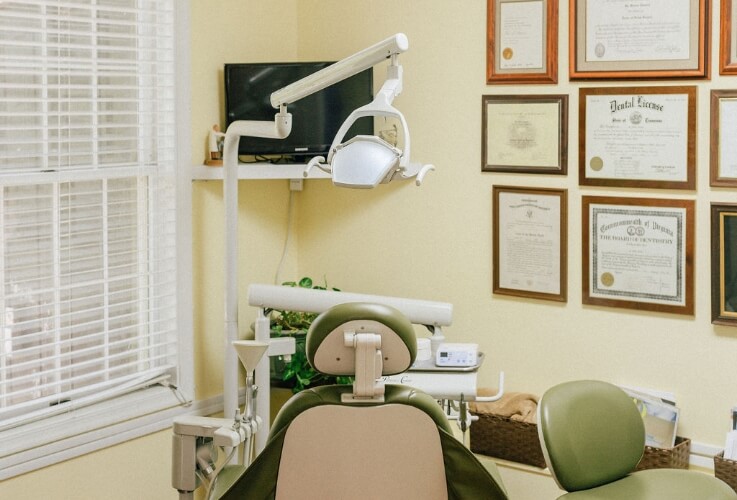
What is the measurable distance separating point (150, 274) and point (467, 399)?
1265 mm

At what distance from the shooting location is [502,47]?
3361 mm

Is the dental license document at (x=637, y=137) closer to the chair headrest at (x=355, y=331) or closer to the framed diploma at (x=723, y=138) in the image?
the framed diploma at (x=723, y=138)

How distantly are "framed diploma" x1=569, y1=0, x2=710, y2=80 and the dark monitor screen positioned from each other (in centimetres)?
83

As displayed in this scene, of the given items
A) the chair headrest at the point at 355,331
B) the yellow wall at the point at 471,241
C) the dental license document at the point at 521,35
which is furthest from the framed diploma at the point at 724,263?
the chair headrest at the point at 355,331

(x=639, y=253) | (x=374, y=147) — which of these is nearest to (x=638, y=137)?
(x=639, y=253)

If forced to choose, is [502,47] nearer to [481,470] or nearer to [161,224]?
[161,224]

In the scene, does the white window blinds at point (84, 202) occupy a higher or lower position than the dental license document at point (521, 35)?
lower

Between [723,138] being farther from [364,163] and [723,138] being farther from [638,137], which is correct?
[364,163]

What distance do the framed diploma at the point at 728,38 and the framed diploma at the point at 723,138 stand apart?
0.08m

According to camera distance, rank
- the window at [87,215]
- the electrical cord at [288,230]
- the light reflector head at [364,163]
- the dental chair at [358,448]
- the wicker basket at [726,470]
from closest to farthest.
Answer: the light reflector head at [364,163]
the dental chair at [358,448]
the wicker basket at [726,470]
the window at [87,215]
the electrical cord at [288,230]

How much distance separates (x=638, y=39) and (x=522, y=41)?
1.36ft

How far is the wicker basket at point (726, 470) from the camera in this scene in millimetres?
2811

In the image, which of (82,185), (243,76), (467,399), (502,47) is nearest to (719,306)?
(467,399)

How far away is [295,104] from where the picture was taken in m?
3.57
